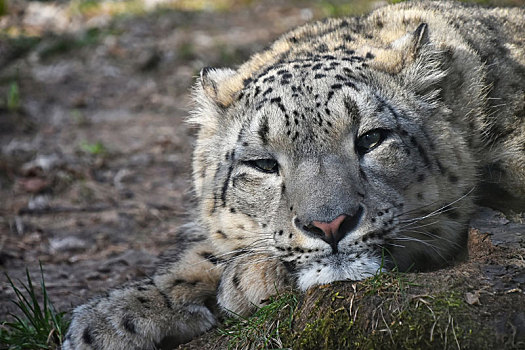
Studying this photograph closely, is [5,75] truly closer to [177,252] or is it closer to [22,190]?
[22,190]

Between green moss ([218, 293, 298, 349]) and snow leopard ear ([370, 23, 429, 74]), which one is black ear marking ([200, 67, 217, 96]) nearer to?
snow leopard ear ([370, 23, 429, 74])

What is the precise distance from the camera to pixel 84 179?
9.84 metres

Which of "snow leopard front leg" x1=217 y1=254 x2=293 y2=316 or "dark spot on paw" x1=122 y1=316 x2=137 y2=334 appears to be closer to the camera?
"snow leopard front leg" x1=217 y1=254 x2=293 y2=316

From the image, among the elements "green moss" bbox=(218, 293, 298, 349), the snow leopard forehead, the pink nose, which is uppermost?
the snow leopard forehead

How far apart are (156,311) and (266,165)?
4.97 ft

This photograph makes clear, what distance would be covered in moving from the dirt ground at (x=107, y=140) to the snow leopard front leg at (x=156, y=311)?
907 mm

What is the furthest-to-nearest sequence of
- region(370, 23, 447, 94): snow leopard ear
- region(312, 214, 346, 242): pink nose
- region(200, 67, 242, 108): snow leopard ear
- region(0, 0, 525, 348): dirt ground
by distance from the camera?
region(0, 0, 525, 348): dirt ground, region(200, 67, 242, 108): snow leopard ear, region(370, 23, 447, 94): snow leopard ear, region(312, 214, 346, 242): pink nose

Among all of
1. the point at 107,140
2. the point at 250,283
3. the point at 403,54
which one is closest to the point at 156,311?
the point at 250,283

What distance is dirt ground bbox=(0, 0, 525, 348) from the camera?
7.11 metres

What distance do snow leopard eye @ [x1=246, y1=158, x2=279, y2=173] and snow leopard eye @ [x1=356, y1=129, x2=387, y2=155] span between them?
0.60 metres

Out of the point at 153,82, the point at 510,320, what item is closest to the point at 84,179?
the point at 153,82

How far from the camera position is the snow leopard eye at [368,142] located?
15.8 feet

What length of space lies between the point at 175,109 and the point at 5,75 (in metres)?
3.48

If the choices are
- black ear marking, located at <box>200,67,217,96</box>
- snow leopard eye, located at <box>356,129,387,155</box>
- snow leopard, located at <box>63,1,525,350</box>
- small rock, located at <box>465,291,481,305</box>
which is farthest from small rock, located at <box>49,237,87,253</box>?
small rock, located at <box>465,291,481,305</box>
